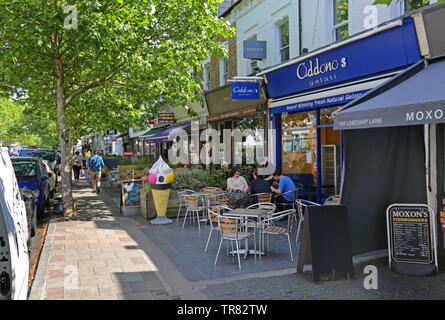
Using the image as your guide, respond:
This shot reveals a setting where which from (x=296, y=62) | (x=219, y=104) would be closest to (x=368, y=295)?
(x=296, y=62)

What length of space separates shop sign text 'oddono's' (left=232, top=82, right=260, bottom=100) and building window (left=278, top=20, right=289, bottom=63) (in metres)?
1.22

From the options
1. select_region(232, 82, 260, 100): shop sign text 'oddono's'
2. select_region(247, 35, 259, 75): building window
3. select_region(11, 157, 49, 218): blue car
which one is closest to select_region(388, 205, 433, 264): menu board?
select_region(232, 82, 260, 100): shop sign text 'oddono's'

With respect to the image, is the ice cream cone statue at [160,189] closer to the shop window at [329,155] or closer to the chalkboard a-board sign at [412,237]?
the shop window at [329,155]

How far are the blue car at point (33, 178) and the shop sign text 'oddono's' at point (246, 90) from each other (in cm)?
614

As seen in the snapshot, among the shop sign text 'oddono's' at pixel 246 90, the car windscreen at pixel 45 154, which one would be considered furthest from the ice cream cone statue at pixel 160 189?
the car windscreen at pixel 45 154

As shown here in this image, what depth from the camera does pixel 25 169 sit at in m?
11.4

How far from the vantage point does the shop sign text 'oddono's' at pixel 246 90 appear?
12.0 meters

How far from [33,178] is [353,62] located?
9.02 metres

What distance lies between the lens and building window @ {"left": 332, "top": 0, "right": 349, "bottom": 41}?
9727 mm

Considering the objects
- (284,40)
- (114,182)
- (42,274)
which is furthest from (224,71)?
(42,274)

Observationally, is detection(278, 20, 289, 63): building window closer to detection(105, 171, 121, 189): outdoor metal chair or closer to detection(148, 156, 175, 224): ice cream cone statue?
detection(148, 156, 175, 224): ice cream cone statue
